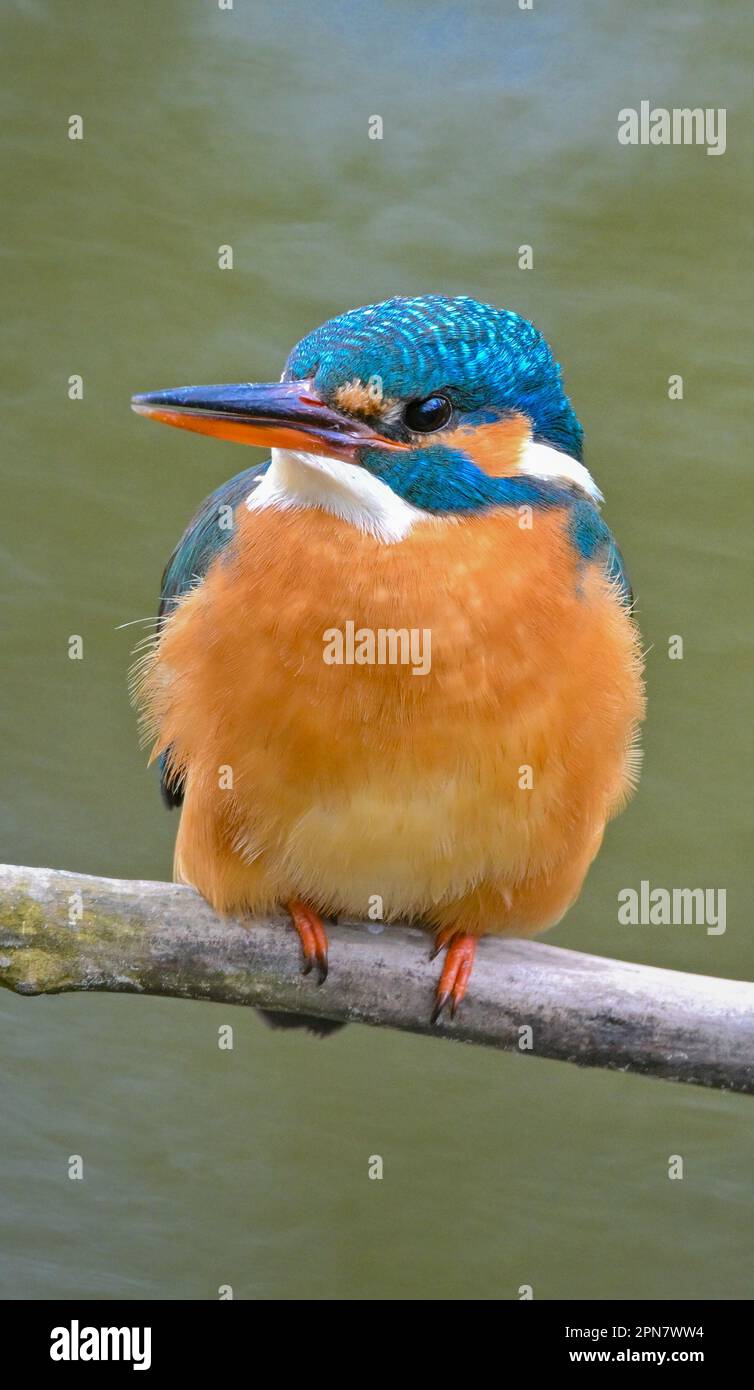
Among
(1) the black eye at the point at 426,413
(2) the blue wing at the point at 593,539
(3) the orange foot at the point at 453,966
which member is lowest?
(3) the orange foot at the point at 453,966

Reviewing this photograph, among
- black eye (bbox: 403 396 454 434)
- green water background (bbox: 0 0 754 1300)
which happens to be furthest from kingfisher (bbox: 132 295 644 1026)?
green water background (bbox: 0 0 754 1300)

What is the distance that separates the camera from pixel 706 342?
458 centimetres

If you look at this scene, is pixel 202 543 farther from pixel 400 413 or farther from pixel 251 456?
pixel 251 456

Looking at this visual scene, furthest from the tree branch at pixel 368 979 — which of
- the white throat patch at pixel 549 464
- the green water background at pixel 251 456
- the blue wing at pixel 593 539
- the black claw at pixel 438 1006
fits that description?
the green water background at pixel 251 456

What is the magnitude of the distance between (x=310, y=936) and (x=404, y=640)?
19.2 inches

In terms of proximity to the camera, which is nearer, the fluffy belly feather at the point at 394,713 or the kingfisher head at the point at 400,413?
the kingfisher head at the point at 400,413

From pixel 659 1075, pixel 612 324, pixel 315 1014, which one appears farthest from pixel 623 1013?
pixel 612 324

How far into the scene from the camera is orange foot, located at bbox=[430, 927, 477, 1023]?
7.89 feet

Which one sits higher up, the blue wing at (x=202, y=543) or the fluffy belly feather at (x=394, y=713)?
the blue wing at (x=202, y=543)

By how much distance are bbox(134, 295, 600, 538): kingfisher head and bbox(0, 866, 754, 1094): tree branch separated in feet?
2.09

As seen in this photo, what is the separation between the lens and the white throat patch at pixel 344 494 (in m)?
2.20

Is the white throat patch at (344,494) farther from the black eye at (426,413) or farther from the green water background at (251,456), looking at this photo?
the green water background at (251,456)

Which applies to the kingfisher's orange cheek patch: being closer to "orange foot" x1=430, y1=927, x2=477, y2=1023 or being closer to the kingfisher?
the kingfisher

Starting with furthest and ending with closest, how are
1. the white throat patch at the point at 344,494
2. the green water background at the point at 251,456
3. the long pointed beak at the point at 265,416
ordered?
the green water background at the point at 251,456 → the white throat patch at the point at 344,494 → the long pointed beak at the point at 265,416
